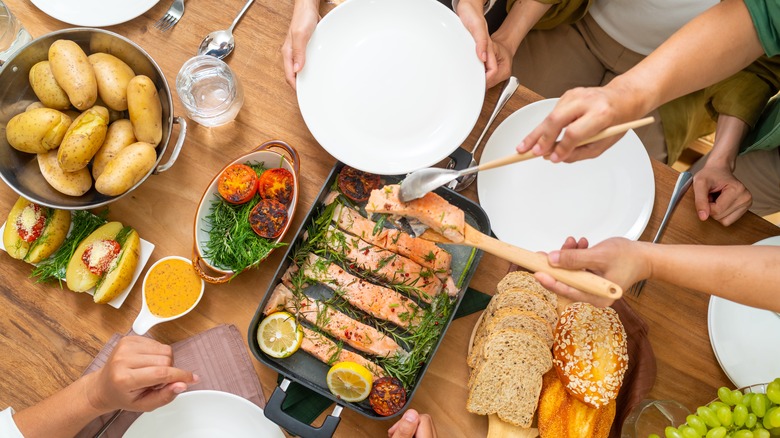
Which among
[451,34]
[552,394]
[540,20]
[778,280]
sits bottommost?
[552,394]

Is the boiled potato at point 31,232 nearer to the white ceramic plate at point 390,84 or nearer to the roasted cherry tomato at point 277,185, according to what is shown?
the roasted cherry tomato at point 277,185

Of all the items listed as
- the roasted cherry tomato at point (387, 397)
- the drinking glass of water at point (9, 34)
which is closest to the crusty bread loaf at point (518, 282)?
the roasted cherry tomato at point (387, 397)

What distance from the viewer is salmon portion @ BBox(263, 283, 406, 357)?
1566 millimetres

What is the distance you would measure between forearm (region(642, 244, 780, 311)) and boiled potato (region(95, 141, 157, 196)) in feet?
4.20

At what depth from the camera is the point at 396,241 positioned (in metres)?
1.61

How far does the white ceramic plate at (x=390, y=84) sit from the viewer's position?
1.54m

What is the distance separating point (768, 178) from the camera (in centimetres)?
201

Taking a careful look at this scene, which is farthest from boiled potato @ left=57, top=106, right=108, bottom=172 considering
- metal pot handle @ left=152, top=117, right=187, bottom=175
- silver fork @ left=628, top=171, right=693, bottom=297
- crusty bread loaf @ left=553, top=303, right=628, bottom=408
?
silver fork @ left=628, top=171, right=693, bottom=297

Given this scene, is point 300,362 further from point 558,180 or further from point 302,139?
point 558,180

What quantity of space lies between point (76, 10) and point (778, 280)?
200 cm

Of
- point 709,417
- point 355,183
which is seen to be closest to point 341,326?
point 355,183

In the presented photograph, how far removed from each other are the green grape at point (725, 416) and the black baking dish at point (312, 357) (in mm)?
657

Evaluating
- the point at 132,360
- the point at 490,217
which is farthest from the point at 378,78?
the point at 132,360

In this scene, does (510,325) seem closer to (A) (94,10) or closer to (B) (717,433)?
(B) (717,433)
